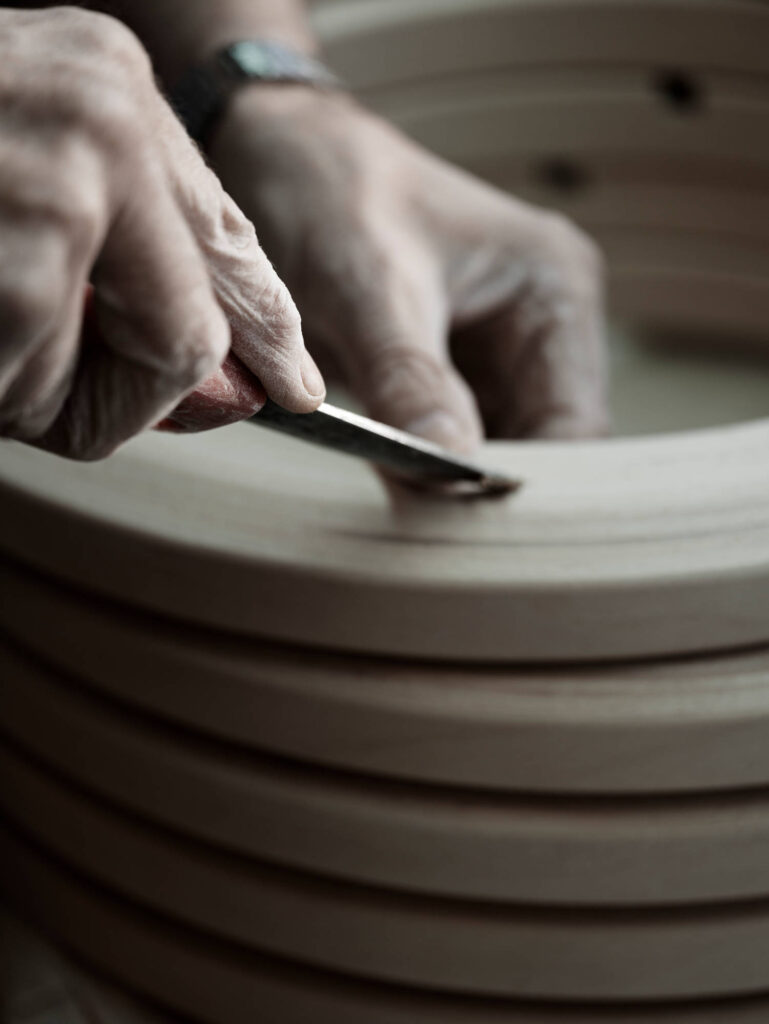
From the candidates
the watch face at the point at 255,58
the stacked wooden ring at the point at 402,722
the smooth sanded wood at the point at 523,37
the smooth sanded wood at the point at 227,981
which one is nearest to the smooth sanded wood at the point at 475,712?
the stacked wooden ring at the point at 402,722

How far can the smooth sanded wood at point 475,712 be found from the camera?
422 mm

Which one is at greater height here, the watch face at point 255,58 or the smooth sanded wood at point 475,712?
the watch face at point 255,58

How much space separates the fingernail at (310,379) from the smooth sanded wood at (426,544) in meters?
0.13

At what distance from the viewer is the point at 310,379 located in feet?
0.95

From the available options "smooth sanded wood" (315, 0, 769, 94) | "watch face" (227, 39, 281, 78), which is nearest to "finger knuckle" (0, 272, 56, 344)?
"watch face" (227, 39, 281, 78)

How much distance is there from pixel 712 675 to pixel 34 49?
0.32 meters

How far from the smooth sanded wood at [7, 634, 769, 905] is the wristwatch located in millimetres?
327

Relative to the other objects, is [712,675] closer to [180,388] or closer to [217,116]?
[180,388]

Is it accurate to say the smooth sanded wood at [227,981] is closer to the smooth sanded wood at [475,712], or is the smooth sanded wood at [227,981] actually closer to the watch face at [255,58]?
the smooth sanded wood at [475,712]

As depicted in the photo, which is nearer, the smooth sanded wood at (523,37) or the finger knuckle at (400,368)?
the finger knuckle at (400,368)

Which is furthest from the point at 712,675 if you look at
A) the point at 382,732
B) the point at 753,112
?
the point at 753,112

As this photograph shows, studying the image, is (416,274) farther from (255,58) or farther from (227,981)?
(227,981)

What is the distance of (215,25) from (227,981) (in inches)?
20.6

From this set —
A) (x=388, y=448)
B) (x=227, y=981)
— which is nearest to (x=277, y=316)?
(x=388, y=448)
